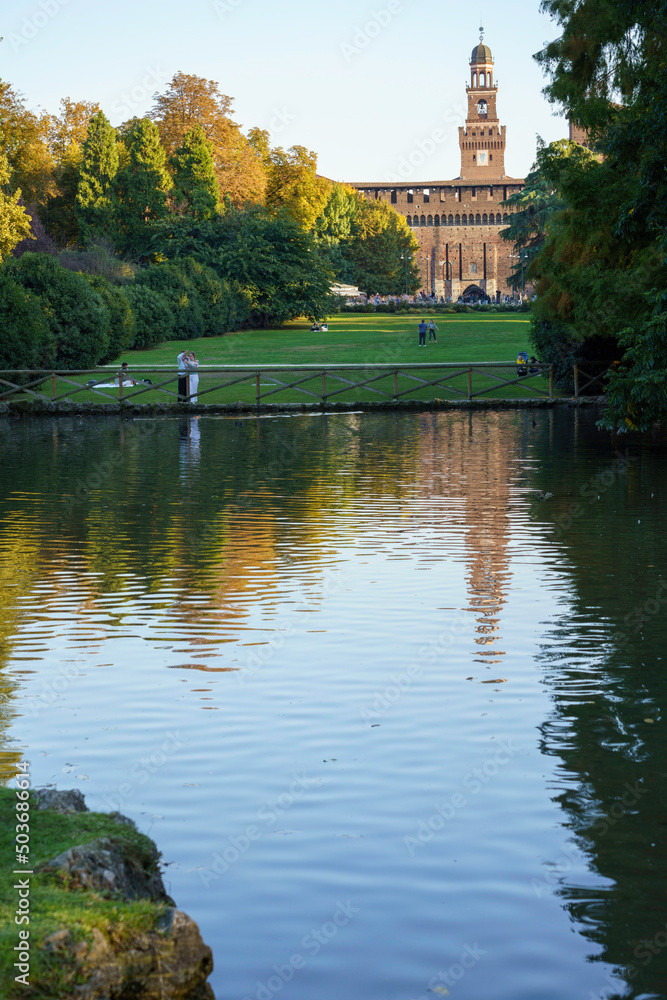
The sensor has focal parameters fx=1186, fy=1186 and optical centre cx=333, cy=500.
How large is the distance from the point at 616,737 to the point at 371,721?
1.18 meters

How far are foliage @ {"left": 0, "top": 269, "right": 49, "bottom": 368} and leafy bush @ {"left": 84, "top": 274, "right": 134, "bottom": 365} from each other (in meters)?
6.82

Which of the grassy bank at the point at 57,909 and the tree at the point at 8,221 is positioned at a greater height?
the tree at the point at 8,221

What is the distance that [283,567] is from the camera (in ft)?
31.9

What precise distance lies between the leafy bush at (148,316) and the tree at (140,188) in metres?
15.8

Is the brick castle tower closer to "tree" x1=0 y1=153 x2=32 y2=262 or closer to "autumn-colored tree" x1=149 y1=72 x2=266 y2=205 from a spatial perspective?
"autumn-colored tree" x1=149 y1=72 x2=266 y2=205

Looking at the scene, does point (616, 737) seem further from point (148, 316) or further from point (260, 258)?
point (260, 258)

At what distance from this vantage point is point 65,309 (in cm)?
3441

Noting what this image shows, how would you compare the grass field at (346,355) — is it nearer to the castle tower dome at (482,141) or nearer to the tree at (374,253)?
the tree at (374,253)

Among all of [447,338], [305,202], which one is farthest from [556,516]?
[305,202]

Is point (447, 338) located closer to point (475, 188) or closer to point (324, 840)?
point (324, 840)

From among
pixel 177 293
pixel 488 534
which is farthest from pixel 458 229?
pixel 488 534

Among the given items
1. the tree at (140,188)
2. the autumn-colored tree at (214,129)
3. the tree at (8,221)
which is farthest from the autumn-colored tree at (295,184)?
the tree at (8,221)

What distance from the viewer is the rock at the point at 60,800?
402cm

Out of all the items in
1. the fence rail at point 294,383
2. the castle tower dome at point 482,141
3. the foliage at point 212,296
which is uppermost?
the castle tower dome at point 482,141
